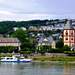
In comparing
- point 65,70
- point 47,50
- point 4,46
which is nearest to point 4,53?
point 4,46

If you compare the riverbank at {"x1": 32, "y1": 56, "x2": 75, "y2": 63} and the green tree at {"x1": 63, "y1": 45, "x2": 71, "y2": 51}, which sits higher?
the green tree at {"x1": 63, "y1": 45, "x2": 71, "y2": 51}

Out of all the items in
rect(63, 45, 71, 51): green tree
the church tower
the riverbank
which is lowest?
the riverbank

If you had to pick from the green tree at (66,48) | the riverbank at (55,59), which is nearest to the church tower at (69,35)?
the green tree at (66,48)

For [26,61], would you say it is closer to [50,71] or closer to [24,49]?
[24,49]

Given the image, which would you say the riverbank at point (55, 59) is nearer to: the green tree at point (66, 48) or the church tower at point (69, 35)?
the green tree at point (66, 48)

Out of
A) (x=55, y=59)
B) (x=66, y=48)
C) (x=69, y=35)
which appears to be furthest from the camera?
(x=69, y=35)

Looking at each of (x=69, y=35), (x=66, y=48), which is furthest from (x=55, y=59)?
(x=69, y=35)

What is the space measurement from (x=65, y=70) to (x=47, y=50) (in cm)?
3529

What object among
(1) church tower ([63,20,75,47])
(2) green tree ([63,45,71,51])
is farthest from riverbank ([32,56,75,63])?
(1) church tower ([63,20,75,47])

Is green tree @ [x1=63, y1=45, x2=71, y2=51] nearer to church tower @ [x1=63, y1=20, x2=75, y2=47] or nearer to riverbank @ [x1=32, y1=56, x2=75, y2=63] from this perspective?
church tower @ [x1=63, y1=20, x2=75, y2=47]

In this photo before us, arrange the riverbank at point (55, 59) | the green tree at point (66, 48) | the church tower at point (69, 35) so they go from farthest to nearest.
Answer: the church tower at point (69, 35)
the green tree at point (66, 48)
the riverbank at point (55, 59)

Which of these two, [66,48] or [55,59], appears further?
[66,48]

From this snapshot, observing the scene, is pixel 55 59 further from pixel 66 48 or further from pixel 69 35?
pixel 69 35

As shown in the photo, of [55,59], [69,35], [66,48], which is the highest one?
[69,35]
